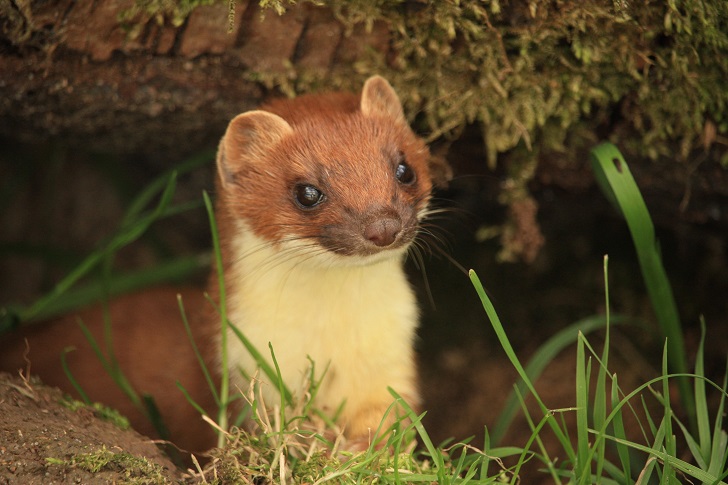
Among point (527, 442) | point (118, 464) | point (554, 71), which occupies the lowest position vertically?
point (527, 442)

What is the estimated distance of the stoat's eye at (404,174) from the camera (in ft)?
7.65

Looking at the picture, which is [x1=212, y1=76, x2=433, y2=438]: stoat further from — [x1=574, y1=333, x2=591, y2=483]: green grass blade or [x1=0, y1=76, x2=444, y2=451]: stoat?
[x1=574, y1=333, x2=591, y2=483]: green grass blade

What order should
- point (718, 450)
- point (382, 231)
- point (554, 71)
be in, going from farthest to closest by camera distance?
point (554, 71) → point (382, 231) → point (718, 450)

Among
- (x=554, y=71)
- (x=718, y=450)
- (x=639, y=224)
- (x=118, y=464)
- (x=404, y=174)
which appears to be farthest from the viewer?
(x=554, y=71)

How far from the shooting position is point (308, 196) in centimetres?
224

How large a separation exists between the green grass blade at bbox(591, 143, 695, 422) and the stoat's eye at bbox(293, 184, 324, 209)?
87cm

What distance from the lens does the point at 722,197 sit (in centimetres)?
282

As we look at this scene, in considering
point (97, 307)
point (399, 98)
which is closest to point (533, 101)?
point (399, 98)

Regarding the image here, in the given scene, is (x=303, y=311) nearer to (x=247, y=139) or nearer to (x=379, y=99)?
(x=247, y=139)

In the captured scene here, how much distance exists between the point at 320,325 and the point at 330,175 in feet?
1.68

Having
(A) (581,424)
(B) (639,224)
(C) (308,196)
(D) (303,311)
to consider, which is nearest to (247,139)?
(C) (308,196)

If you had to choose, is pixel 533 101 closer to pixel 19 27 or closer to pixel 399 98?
pixel 399 98

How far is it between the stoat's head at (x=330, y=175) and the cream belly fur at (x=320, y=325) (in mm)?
137

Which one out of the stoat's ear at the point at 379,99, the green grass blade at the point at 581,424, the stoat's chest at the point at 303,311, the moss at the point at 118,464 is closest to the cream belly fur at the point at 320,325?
the stoat's chest at the point at 303,311
